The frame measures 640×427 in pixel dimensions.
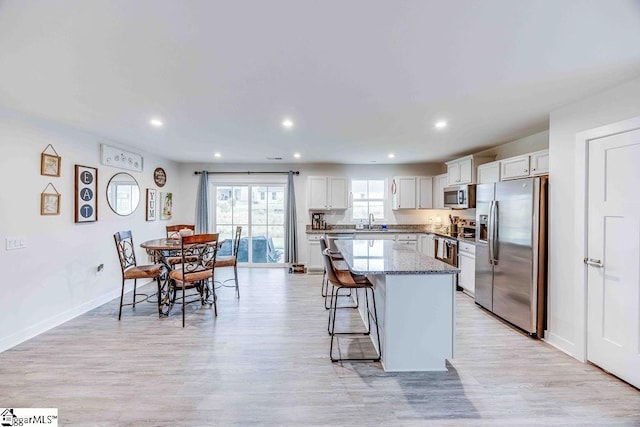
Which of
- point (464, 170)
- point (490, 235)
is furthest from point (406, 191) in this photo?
point (490, 235)

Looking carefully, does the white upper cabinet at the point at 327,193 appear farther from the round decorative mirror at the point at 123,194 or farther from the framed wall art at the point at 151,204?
the round decorative mirror at the point at 123,194

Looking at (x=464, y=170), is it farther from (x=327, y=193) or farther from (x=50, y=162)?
(x=50, y=162)

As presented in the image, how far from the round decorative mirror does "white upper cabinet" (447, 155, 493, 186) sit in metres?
5.54

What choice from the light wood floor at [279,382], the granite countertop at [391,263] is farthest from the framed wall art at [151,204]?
the granite countertop at [391,263]

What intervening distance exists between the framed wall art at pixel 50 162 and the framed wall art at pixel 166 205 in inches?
92.3

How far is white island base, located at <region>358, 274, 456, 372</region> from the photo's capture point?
2463 mm

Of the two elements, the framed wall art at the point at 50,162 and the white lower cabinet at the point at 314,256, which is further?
the white lower cabinet at the point at 314,256

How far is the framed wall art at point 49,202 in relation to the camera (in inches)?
130

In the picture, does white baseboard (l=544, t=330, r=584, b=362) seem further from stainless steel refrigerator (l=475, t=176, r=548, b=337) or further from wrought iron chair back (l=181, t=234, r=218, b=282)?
wrought iron chair back (l=181, t=234, r=218, b=282)

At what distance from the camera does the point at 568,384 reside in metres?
2.33

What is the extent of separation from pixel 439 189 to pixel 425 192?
0.35 metres

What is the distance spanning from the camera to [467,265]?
449 centimetres

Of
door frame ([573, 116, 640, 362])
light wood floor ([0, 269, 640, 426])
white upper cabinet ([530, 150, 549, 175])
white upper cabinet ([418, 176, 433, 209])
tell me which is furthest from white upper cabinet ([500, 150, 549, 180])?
white upper cabinet ([418, 176, 433, 209])

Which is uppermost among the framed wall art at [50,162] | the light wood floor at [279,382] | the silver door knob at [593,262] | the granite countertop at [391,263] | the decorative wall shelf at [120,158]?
the decorative wall shelf at [120,158]
